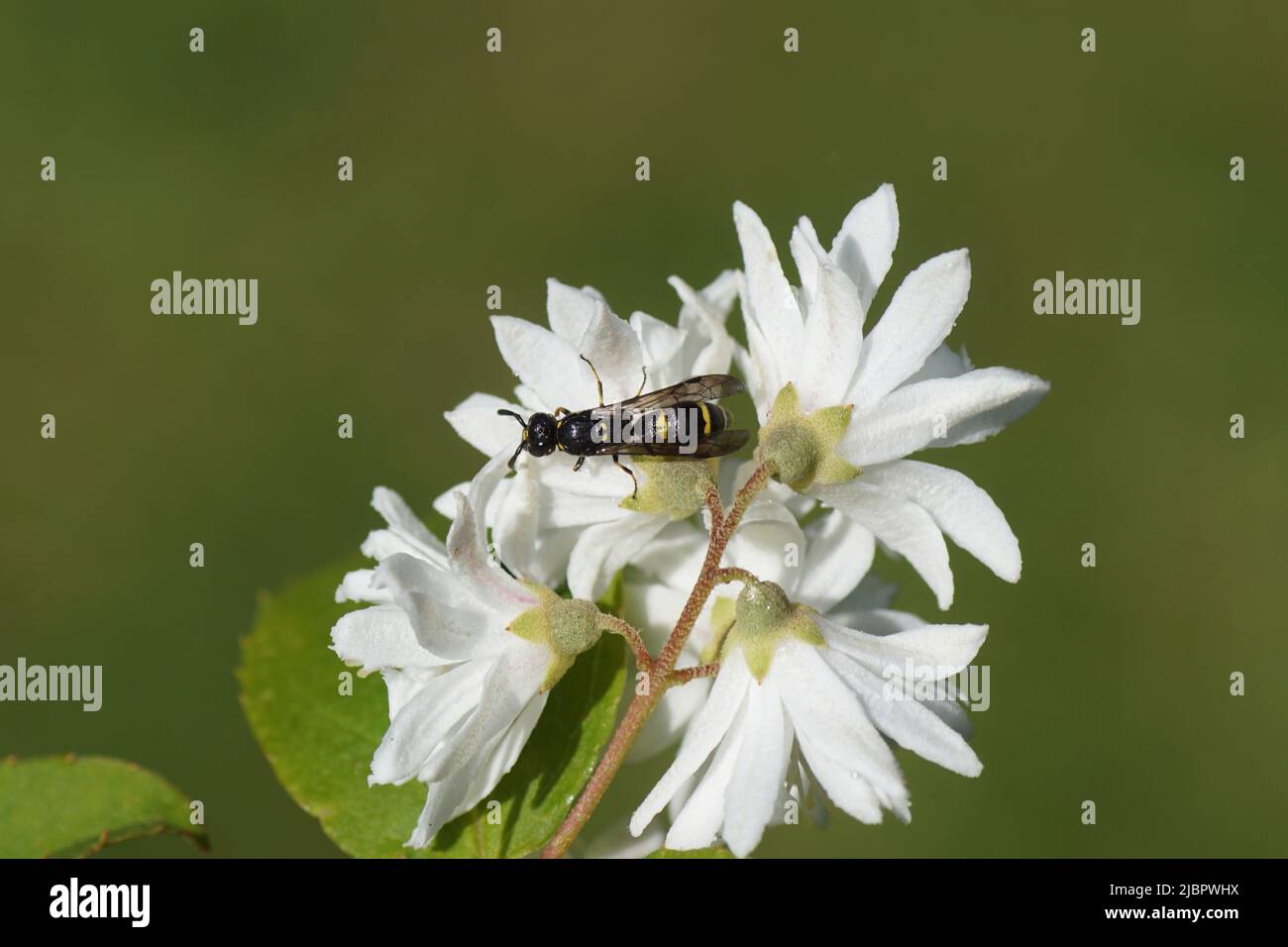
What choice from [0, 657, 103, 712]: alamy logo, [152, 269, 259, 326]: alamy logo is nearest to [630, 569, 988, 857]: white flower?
[0, 657, 103, 712]: alamy logo

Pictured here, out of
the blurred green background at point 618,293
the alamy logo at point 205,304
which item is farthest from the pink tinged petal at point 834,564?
the alamy logo at point 205,304

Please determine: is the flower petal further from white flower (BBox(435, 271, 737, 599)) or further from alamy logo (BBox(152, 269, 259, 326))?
alamy logo (BBox(152, 269, 259, 326))

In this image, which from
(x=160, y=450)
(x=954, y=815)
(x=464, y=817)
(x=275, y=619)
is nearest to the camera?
(x=464, y=817)

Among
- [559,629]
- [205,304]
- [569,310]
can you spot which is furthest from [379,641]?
[205,304]

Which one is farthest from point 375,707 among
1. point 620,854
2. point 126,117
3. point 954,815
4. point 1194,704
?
point 126,117

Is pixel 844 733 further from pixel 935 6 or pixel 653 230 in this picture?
pixel 935 6

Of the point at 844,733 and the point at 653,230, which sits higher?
the point at 653,230
